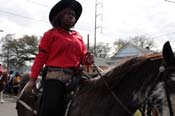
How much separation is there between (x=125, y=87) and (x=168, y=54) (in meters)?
0.85

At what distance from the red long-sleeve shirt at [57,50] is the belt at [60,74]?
0.19 feet

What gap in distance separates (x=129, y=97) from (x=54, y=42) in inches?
47.8

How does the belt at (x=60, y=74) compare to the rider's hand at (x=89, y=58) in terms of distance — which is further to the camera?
the rider's hand at (x=89, y=58)

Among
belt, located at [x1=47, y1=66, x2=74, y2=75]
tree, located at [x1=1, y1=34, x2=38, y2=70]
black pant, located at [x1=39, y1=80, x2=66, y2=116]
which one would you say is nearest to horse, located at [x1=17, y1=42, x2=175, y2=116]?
black pant, located at [x1=39, y1=80, x2=66, y2=116]

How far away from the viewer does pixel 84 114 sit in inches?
182

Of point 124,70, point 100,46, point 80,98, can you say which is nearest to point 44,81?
point 80,98

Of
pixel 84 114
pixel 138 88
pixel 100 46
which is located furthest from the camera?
pixel 100 46

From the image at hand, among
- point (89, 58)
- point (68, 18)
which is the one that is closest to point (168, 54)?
point (89, 58)

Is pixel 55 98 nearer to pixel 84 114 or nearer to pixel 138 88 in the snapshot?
pixel 84 114

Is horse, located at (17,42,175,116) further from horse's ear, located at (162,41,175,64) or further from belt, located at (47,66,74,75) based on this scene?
belt, located at (47,66,74,75)

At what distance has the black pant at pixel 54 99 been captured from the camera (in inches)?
190

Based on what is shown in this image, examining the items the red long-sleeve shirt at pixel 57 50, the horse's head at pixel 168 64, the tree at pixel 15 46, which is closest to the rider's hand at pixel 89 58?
the red long-sleeve shirt at pixel 57 50

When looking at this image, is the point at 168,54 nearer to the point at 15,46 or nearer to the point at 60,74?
the point at 60,74

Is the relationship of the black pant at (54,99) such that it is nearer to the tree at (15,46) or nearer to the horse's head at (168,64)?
the horse's head at (168,64)
